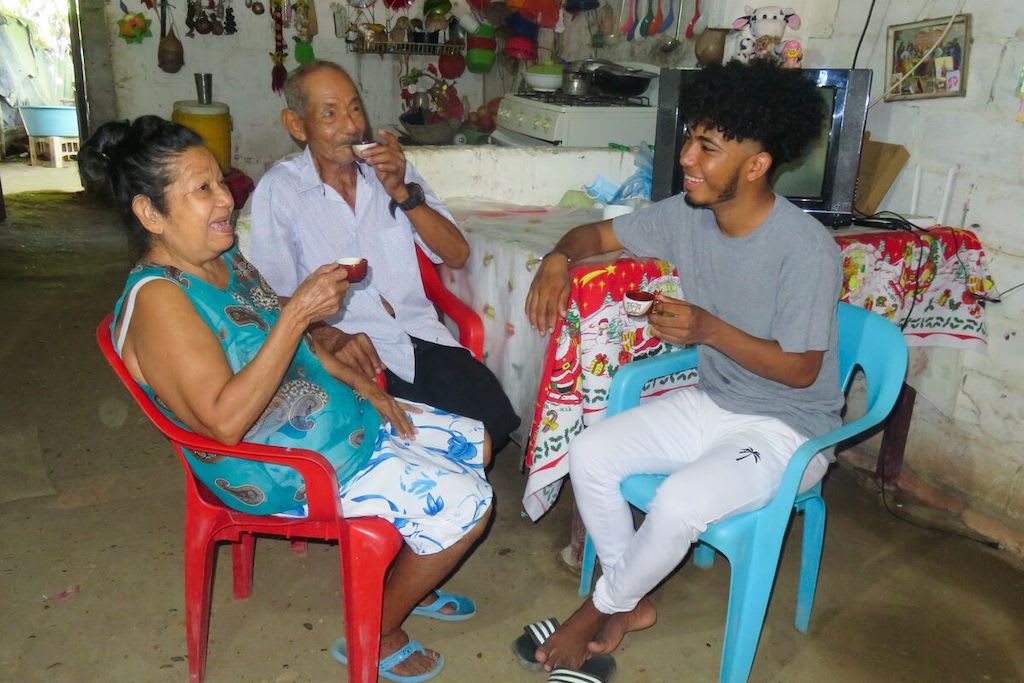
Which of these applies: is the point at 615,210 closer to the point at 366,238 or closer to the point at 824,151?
the point at 824,151

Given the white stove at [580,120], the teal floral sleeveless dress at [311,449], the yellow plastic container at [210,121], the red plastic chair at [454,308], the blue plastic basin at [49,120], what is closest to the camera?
the teal floral sleeveless dress at [311,449]

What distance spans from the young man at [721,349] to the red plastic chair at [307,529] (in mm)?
478

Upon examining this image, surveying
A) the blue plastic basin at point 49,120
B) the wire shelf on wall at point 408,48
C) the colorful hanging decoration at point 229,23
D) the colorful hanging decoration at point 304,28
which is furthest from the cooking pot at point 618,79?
the blue plastic basin at point 49,120

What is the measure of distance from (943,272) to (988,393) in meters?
0.43

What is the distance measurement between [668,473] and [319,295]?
2.95 ft

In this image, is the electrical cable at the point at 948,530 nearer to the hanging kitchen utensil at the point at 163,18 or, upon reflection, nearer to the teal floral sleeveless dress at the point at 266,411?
the teal floral sleeveless dress at the point at 266,411

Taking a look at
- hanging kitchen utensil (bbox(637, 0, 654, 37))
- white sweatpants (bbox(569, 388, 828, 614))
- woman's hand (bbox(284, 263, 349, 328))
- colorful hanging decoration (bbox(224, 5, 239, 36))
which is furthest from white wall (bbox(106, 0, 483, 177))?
woman's hand (bbox(284, 263, 349, 328))

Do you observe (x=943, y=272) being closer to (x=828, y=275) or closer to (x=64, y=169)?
(x=828, y=275)

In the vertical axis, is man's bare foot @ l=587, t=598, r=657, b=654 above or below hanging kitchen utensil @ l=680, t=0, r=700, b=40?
below

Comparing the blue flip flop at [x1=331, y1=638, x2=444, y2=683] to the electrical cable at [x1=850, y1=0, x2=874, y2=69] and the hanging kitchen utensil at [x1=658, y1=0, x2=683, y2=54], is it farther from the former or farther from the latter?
the hanging kitchen utensil at [x1=658, y1=0, x2=683, y2=54]

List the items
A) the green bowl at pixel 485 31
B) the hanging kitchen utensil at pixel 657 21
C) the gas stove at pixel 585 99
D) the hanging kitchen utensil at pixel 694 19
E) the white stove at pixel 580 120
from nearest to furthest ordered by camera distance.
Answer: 1. the white stove at pixel 580 120
2. the gas stove at pixel 585 99
3. the hanging kitchen utensil at pixel 694 19
4. the hanging kitchen utensil at pixel 657 21
5. the green bowl at pixel 485 31

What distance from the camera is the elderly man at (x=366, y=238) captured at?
6.72 feet

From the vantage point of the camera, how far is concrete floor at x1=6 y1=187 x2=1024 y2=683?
193 cm

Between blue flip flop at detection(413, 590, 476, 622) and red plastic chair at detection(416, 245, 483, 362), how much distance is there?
2.12 feet
